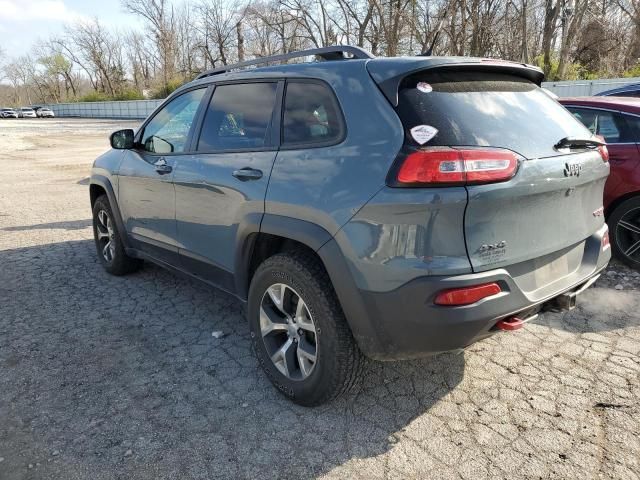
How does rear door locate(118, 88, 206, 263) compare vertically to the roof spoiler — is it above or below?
below

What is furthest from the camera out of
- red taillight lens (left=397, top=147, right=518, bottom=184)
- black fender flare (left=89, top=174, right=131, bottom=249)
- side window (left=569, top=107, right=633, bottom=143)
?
side window (left=569, top=107, right=633, bottom=143)

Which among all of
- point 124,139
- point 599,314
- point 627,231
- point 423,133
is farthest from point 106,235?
point 627,231

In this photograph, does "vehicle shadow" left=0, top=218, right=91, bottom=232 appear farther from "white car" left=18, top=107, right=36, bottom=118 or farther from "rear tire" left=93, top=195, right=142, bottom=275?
"white car" left=18, top=107, right=36, bottom=118

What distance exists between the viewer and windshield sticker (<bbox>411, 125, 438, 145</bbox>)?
2236 mm

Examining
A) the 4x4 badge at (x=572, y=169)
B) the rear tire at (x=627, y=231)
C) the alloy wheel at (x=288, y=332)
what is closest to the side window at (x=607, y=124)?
the rear tire at (x=627, y=231)

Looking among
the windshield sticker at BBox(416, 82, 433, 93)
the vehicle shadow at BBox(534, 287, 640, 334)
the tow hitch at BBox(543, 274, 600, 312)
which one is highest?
the windshield sticker at BBox(416, 82, 433, 93)

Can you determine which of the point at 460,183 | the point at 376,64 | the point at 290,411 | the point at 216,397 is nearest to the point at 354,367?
the point at 290,411

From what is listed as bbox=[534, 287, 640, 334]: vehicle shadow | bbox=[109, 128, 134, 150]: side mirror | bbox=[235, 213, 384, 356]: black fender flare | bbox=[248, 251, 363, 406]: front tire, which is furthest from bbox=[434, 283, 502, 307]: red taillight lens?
bbox=[109, 128, 134, 150]: side mirror

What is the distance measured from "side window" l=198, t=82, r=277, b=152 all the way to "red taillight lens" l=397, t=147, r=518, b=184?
1.05m

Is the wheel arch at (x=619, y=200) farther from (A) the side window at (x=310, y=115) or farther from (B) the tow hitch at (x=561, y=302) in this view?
(A) the side window at (x=310, y=115)

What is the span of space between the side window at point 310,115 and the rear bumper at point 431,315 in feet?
2.78

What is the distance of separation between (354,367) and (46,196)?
9.41 meters

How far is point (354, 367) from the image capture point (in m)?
2.61

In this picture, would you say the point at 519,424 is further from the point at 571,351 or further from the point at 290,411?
the point at 290,411
